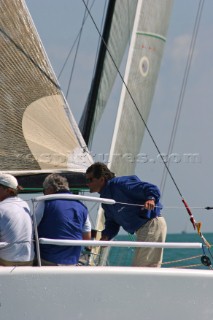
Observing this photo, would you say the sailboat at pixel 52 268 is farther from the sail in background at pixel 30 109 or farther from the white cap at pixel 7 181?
the white cap at pixel 7 181

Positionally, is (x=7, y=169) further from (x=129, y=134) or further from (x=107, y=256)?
(x=129, y=134)

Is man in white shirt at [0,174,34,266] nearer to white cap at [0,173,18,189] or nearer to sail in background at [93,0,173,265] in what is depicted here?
white cap at [0,173,18,189]

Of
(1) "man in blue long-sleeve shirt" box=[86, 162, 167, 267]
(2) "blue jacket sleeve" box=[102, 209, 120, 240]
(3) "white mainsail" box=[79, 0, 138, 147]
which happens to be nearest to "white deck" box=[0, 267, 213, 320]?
(1) "man in blue long-sleeve shirt" box=[86, 162, 167, 267]

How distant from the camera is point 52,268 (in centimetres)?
686

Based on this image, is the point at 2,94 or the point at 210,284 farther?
the point at 2,94

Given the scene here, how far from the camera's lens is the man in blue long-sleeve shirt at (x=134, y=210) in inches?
305

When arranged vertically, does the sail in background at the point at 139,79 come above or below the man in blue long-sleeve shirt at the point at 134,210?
above

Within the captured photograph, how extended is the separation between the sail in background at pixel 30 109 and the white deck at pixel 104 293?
207cm

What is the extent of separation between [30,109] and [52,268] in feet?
8.80

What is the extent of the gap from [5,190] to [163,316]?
136 centimetres

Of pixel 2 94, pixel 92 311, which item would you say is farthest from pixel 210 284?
pixel 2 94

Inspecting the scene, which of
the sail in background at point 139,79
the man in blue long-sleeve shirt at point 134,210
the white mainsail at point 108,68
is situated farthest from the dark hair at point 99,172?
the sail in background at point 139,79

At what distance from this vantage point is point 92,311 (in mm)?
6918

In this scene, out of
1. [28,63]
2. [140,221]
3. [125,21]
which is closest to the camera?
[140,221]
